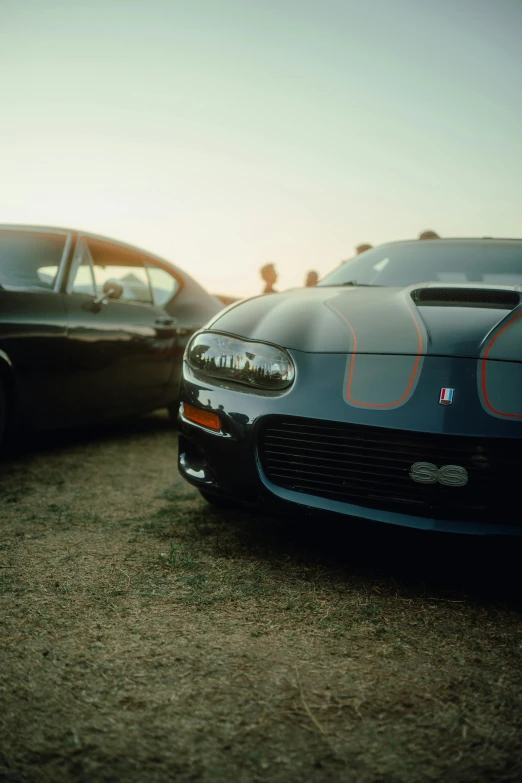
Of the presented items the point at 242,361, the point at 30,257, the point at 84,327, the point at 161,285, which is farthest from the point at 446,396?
the point at 161,285

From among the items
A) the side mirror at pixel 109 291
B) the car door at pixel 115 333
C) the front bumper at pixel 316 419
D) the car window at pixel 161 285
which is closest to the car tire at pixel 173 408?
the car door at pixel 115 333

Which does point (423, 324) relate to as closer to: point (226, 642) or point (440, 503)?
point (440, 503)

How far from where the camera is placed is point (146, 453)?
12.6 feet

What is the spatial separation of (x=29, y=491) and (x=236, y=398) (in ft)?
4.21

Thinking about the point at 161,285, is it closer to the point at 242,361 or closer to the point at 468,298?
the point at 242,361

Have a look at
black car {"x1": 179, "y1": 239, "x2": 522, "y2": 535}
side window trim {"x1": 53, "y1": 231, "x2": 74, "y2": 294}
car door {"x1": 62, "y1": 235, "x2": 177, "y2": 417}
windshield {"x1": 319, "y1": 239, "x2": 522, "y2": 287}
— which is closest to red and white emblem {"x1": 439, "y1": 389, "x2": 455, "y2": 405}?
black car {"x1": 179, "y1": 239, "x2": 522, "y2": 535}

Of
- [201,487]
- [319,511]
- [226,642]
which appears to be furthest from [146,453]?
[226,642]

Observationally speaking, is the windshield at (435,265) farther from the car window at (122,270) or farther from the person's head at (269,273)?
the person's head at (269,273)

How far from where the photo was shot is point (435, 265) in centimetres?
300

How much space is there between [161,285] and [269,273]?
295cm

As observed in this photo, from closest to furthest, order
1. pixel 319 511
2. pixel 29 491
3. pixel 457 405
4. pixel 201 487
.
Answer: pixel 457 405
pixel 319 511
pixel 201 487
pixel 29 491

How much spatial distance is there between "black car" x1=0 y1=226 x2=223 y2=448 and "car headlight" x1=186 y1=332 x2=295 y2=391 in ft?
4.08

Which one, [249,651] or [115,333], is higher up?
[115,333]

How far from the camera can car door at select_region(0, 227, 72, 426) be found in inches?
124
